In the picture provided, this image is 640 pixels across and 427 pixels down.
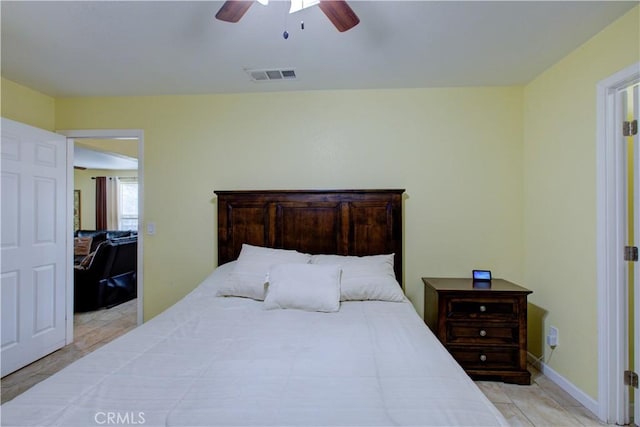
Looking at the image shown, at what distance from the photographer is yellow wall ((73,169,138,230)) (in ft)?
25.4

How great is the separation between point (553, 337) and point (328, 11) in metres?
2.73

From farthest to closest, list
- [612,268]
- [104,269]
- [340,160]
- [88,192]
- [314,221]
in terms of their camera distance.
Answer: [88,192] < [104,269] < [340,160] < [314,221] < [612,268]

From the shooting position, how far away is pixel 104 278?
4.29 meters

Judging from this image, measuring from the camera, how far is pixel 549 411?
2037 millimetres

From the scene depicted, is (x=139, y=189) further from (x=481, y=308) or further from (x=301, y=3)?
(x=481, y=308)

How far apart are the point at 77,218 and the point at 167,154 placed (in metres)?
6.37

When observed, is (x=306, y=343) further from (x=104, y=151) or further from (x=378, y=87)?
(x=104, y=151)

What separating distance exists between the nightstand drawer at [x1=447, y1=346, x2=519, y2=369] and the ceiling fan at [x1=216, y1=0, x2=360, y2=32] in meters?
2.30

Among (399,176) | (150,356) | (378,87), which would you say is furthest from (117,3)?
(399,176)

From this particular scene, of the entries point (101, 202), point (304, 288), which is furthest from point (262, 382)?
point (101, 202)

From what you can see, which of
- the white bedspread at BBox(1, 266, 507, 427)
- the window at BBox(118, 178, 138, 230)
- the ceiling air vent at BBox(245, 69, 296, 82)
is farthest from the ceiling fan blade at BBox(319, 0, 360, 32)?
the window at BBox(118, 178, 138, 230)

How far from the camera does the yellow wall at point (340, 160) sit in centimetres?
287

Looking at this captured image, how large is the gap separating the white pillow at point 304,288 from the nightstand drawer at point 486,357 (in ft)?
3.57

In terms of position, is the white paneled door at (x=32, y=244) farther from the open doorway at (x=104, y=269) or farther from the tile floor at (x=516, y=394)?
the open doorway at (x=104, y=269)
